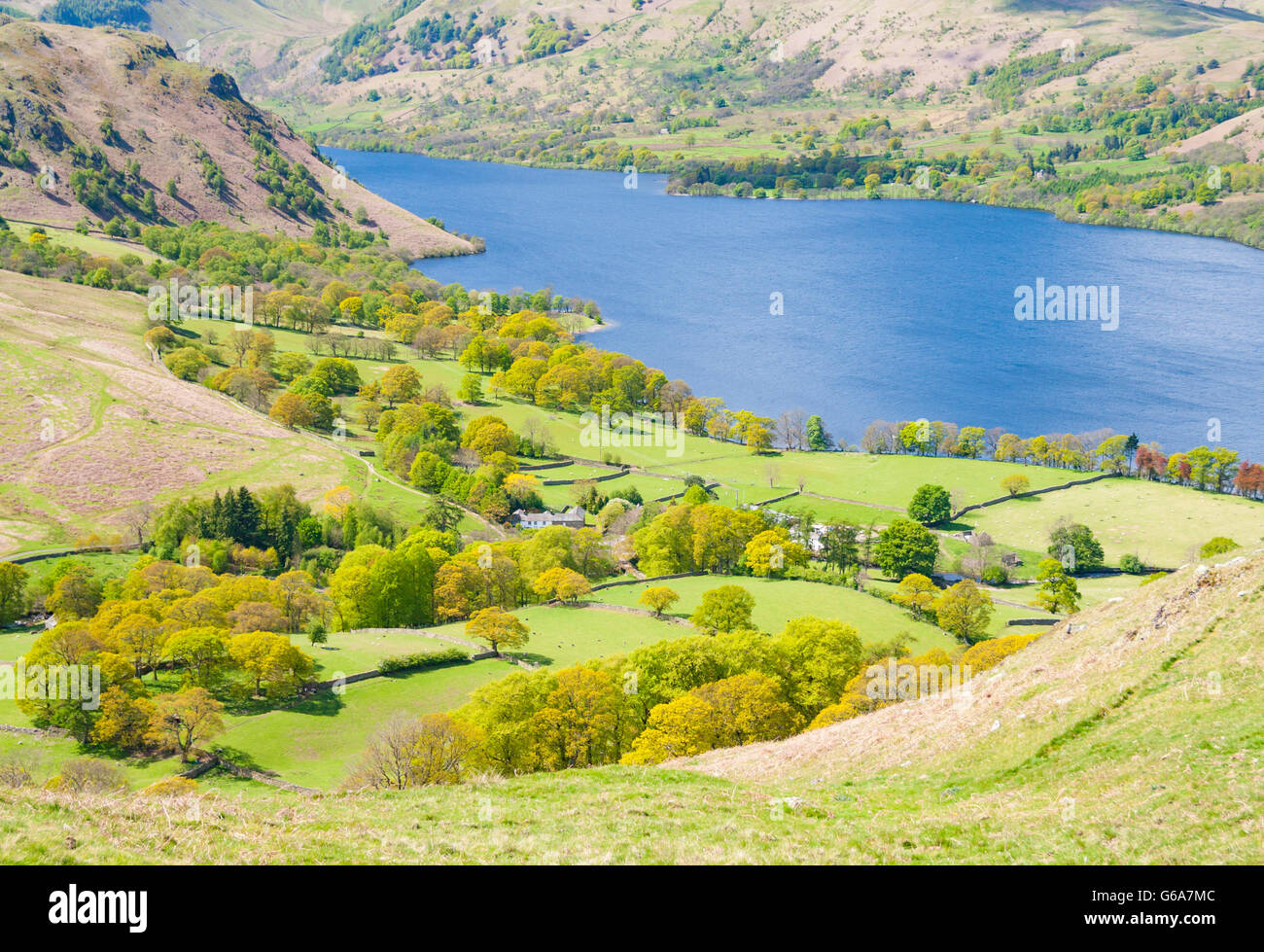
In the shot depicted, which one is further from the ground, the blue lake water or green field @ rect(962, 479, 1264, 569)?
the blue lake water

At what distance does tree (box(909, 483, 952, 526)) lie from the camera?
98.3m

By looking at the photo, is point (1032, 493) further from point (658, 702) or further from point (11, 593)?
point (11, 593)

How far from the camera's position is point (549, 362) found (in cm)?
14025

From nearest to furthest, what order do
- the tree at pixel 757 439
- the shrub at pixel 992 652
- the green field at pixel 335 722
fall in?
1. the green field at pixel 335 722
2. the shrub at pixel 992 652
3. the tree at pixel 757 439

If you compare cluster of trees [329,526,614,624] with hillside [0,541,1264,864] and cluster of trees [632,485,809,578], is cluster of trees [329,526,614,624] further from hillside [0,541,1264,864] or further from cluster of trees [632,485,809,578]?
hillside [0,541,1264,864]

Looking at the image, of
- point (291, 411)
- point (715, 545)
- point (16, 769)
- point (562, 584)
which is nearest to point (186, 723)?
point (16, 769)

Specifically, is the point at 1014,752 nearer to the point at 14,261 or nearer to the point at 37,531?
the point at 37,531

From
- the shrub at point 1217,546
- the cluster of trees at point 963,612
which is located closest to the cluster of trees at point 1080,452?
the shrub at point 1217,546

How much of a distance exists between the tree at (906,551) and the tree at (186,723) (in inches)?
2400

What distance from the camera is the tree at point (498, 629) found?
5872 centimetres

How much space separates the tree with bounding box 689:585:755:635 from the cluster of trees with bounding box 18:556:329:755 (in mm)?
26419

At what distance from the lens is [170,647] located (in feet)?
168

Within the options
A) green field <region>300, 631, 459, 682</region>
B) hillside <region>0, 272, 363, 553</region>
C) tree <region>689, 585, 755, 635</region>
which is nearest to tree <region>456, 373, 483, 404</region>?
hillside <region>0, 272, 363, 553</region>

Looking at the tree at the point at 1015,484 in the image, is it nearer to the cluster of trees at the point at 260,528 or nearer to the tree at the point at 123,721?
the cluster of trees at the point at 260,528
